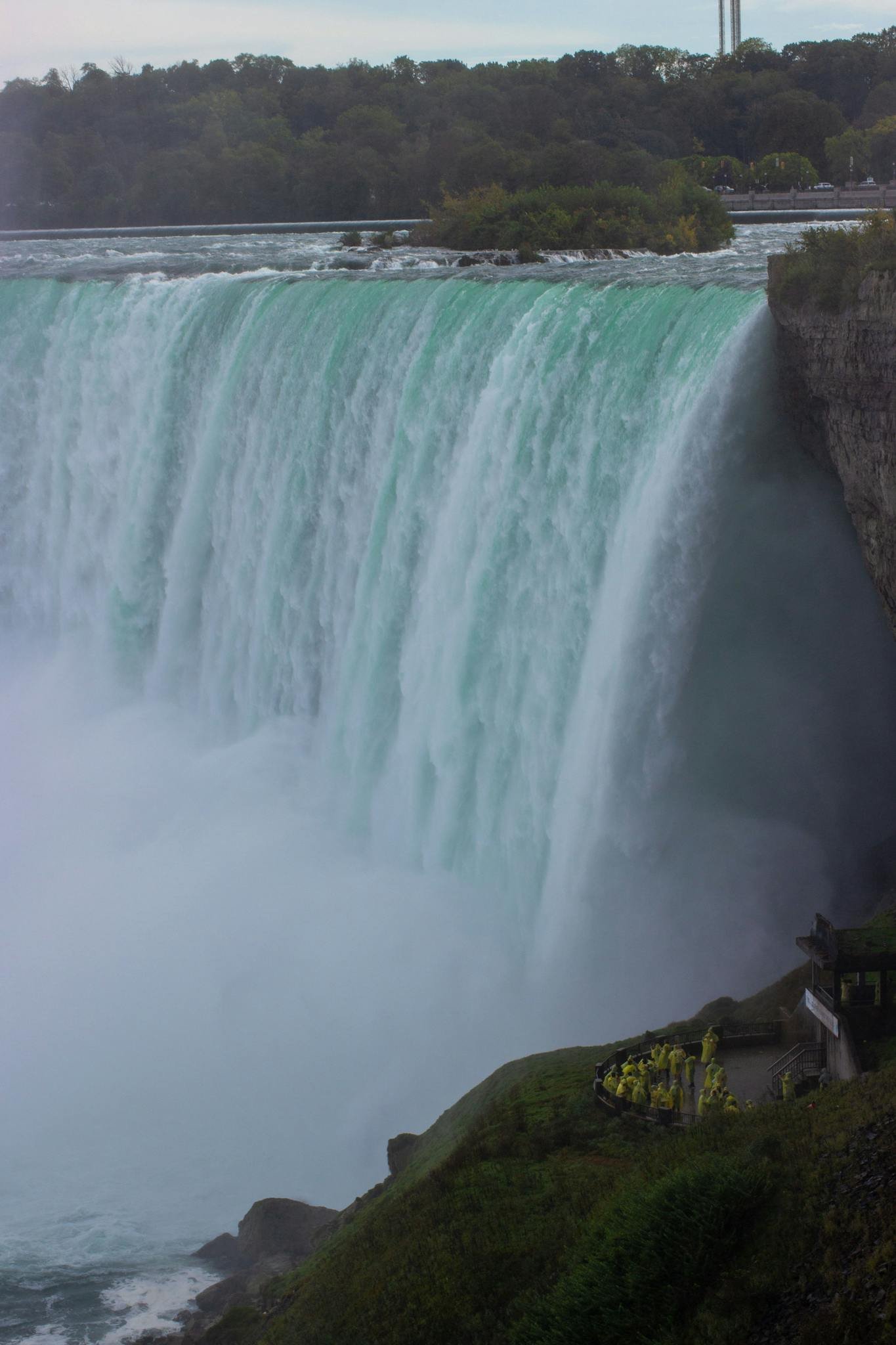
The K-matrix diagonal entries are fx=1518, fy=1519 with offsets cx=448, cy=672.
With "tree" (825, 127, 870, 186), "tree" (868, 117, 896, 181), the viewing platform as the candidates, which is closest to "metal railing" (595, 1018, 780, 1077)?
the viewing platform

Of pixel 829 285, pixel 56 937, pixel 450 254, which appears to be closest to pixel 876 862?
pixel 829 285

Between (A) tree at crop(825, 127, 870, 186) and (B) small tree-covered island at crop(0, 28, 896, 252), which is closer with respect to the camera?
(B) small tree-covered island at crop(0, 28, 896, 252)

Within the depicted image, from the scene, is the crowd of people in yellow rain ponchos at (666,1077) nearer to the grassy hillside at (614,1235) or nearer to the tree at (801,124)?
the grassy hillside at (614,1235)

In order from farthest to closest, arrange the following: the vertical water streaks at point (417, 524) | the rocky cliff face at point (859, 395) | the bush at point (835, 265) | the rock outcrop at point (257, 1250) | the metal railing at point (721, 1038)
Answer: the vertical water streaks at point (417, 524) → the bush at point (835, 265) → the rocky cliff face at point (859, 395) → the rock outcrop at point (257, 1250) → the metal railing at point (721, 1038)

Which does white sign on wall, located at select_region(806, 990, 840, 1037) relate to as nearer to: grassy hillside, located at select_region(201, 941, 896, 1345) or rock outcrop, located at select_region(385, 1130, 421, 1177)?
grassy hillside, located at select_region(201, 941, 896, 1345)

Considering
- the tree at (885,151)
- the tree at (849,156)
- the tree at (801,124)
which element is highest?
the tree at (801,124)

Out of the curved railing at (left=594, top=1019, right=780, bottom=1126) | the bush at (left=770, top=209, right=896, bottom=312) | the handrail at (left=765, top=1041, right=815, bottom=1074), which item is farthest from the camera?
the bush at (left=770, top=209, right=896, bottom=312)

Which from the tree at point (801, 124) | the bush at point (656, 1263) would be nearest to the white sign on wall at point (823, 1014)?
the bush at point (656, 1263)
